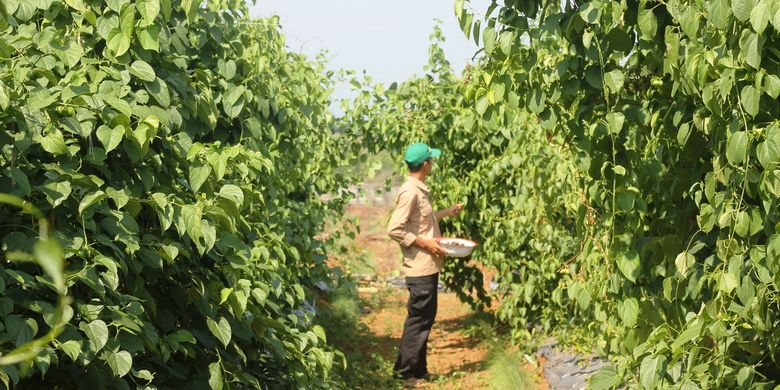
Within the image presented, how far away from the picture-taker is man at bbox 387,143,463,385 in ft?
20.4

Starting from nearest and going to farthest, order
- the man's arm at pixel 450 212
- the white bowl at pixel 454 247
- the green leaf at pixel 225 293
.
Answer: the green leaf at pixel 225 293 < the white bowl at pixel 454 247 < the man's arm at pixel 450 212

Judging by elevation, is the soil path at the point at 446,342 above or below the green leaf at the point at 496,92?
below

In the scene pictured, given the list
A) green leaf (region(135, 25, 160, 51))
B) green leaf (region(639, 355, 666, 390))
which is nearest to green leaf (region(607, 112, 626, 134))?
green leaf (region(639, 355, 666, 390))

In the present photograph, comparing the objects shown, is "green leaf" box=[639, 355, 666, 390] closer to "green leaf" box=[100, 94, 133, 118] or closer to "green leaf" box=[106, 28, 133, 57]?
"green leaf" box=[100, 94, 133, 118]

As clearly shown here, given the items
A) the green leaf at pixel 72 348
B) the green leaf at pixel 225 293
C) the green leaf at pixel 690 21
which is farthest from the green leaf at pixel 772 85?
the green leaf at pixel 72 348

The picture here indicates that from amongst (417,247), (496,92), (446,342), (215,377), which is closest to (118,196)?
(215,377)

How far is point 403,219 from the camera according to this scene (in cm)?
621

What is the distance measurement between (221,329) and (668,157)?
5.46 feet

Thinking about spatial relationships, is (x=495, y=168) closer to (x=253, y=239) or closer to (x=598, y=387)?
(x=253, y=239)

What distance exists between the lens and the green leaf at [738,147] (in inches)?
102

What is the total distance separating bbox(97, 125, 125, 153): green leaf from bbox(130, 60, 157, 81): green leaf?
1.06 ft

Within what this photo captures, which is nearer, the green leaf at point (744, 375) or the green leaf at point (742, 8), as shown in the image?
the green leaf at point (742, 8)

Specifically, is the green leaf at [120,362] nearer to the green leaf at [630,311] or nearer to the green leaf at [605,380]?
the green leaf at [605,380]

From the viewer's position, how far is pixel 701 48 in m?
2.78
